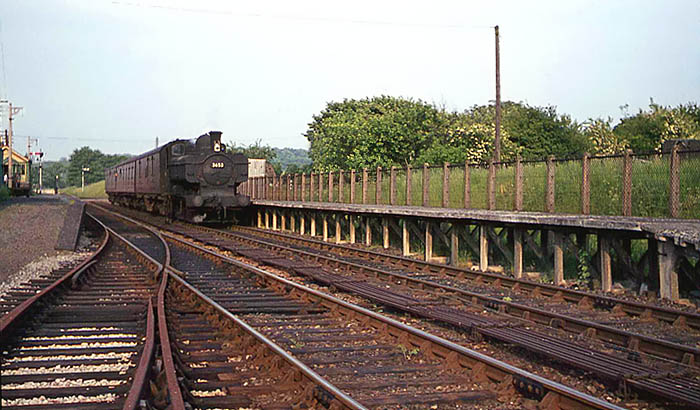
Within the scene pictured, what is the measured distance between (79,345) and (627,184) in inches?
386

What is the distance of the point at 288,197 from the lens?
30312 mm

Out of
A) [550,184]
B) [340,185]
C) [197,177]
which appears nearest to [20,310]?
[550,184]

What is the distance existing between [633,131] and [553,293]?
1455 inches

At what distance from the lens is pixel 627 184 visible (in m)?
12.7

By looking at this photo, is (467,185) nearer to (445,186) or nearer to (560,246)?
(445,186)

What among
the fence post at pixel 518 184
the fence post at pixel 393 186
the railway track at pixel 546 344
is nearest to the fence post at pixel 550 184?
the fence post at pixel 518 184

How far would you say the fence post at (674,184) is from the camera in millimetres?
11750

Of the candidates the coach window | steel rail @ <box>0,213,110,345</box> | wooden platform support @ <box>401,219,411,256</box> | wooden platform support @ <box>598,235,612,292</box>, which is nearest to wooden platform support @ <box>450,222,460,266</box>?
wooden platform support @ <box>401,219,411,256</box>

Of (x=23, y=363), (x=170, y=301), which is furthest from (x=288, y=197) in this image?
(x=23, y=363)

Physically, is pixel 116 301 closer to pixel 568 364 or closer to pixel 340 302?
pixel 340 302

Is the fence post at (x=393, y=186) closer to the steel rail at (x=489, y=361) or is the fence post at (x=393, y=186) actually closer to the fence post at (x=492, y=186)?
the fence post at (x=492, y=186)

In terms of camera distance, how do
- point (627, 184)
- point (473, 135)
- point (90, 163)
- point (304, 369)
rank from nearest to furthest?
1. point (304, 369)
2. point (627, 184)
3. point (473, 135)
4. point (90, 163)

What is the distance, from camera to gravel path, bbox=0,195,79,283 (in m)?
15.1

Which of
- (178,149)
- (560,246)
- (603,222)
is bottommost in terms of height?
(560,246)
